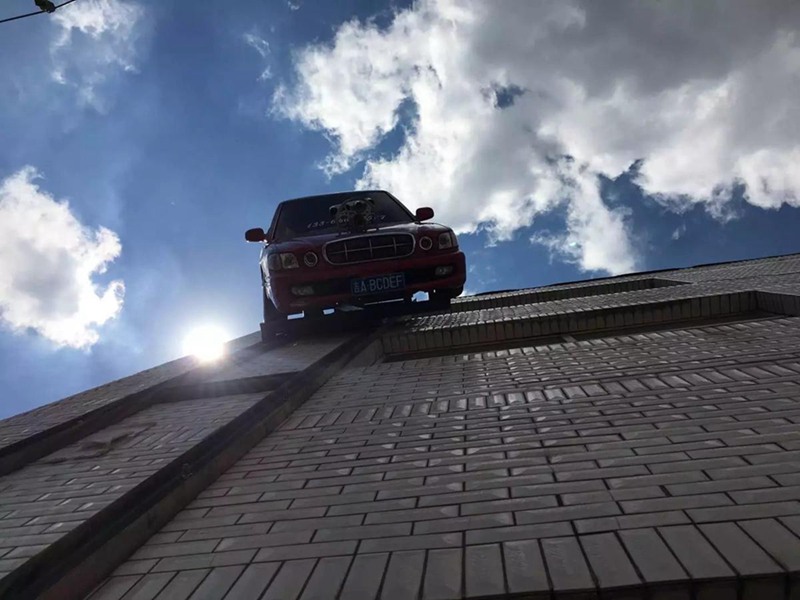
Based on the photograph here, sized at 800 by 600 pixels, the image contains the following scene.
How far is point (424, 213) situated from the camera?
Result: 20.6ft

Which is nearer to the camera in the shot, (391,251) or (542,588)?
(542,588)

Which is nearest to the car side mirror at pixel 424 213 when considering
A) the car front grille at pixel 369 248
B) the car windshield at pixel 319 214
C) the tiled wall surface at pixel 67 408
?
the car windshield at pixel 319 214

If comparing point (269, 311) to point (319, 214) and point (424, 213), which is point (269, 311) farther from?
point (424, 213)

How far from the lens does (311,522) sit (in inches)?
59.5

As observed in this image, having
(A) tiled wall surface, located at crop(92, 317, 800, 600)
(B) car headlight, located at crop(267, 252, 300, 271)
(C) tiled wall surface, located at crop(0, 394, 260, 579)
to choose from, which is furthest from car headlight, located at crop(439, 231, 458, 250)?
(A) tiled wall surface, located at crop(92, 317, 800, 600)

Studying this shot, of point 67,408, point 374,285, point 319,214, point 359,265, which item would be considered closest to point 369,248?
point 359,265

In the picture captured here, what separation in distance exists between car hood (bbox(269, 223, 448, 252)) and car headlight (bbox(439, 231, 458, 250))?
5cm

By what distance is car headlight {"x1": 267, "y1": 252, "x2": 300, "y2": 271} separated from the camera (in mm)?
5086

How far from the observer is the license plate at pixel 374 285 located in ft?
16.6

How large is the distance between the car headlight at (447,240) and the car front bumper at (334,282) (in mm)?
208

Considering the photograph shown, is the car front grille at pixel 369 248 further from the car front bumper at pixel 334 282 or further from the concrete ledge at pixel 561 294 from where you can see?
the concrete ledge at pixel 561 294

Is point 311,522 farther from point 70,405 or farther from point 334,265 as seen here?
point 334,265

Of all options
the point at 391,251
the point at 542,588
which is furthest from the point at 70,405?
the point at 542,588

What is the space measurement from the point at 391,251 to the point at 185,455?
3437mm
